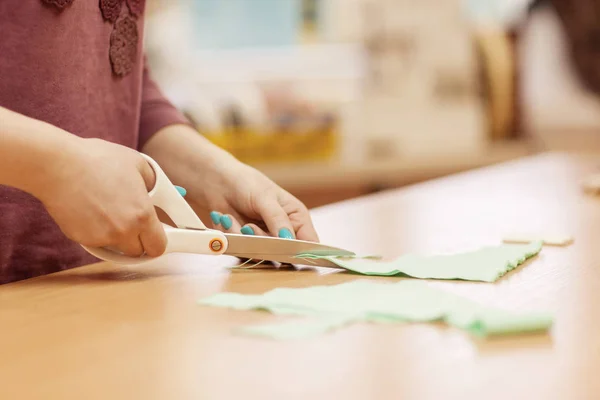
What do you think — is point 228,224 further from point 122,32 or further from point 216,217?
point 122,32

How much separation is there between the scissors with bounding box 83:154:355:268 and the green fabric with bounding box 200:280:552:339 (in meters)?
0.10

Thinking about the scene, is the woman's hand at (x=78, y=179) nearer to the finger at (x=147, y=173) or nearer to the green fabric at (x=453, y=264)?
the finger at (x=147, y=173)

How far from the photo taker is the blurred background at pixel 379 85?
9.96 ft

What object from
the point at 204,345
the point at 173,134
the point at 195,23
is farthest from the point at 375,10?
the point at 204,345

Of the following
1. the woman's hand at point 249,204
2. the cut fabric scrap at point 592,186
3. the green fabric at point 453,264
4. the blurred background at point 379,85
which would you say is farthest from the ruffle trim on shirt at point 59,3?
the blurred background at point 379,85

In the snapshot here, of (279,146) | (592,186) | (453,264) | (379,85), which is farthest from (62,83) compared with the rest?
(379,85)

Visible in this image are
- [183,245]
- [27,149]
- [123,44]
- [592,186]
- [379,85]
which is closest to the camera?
[27,149]

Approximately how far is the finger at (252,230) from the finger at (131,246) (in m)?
0.14

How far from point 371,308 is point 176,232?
8.6 inches

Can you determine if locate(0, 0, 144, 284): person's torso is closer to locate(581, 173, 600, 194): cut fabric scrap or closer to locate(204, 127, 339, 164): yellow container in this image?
locate(581, 173, 600, 194): cut fabric scrap

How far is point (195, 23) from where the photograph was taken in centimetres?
350

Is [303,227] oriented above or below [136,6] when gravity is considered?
below

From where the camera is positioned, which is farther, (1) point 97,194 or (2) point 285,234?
(2) point 285,234

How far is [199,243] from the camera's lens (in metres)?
0.79
